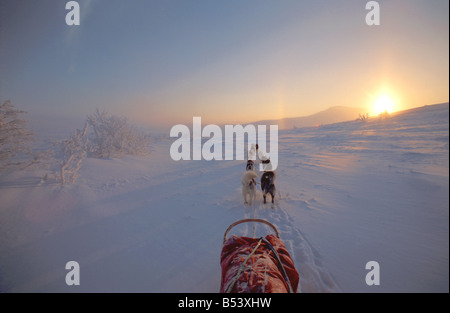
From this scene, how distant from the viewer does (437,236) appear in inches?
65.8

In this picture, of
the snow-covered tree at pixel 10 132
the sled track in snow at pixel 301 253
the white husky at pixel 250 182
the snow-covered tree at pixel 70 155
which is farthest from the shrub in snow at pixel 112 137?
the sled track in snow at pixel 301 253

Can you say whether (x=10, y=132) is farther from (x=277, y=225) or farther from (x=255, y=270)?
(x=277, y=225)

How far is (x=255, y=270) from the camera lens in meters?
1.38

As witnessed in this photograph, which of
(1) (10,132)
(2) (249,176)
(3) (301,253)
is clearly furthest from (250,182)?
(1) (10,132)

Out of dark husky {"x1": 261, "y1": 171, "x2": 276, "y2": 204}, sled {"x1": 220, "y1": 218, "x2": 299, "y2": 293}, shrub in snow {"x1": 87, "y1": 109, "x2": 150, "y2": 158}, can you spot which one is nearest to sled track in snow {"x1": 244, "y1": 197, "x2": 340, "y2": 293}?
dark husky {"x1": 261, "y1": 171, "x2": 276, "y2": 204}

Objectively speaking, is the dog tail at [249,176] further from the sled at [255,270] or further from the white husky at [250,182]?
the sled at [255,270]

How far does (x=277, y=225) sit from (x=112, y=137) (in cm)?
1334

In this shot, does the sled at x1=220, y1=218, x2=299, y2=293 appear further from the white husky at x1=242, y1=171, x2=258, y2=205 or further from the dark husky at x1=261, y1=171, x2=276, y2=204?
the dark husky at x1=261, y1=171, x2=276, y2=204

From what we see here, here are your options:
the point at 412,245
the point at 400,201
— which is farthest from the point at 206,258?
the point at 400,201

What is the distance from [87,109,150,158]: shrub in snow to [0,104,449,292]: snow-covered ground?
6035 mm

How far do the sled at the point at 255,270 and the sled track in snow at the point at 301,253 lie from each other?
25.6 inches

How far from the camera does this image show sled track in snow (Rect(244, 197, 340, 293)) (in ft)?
6.28

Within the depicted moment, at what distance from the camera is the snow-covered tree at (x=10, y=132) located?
4.06 m
